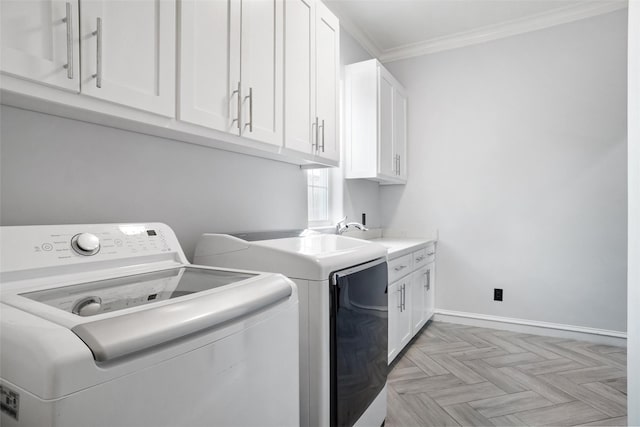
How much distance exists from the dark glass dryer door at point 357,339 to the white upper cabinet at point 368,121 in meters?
1.40

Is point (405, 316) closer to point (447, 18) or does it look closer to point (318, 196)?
point (318, 196)

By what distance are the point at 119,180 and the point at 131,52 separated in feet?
1.70

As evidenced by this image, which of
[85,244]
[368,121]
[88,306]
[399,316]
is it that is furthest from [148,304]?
[368,121]

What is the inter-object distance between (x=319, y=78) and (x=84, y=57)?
1.35m

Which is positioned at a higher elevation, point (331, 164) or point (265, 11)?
point (265, 11)

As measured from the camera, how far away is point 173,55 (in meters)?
1.26

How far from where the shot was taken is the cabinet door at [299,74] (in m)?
1.84

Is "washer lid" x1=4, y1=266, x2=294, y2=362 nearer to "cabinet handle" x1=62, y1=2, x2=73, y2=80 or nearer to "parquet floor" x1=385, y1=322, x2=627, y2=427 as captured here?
"cabinet handle" x1=62, y1=2, x2=73, y2=80

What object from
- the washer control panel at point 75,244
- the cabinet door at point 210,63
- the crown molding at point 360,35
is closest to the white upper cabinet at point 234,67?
the cabinet door at point 210,63

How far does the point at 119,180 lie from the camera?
142 centimetres

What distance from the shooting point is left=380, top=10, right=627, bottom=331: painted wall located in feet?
10.0

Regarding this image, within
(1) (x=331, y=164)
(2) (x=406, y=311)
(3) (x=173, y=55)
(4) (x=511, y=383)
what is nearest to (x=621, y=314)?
(4) (x=511, y=383)

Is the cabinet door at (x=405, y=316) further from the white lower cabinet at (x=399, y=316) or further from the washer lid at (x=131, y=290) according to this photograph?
the washer lid at (x=131, y=290)

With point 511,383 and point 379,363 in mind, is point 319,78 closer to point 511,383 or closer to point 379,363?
point 379,363
